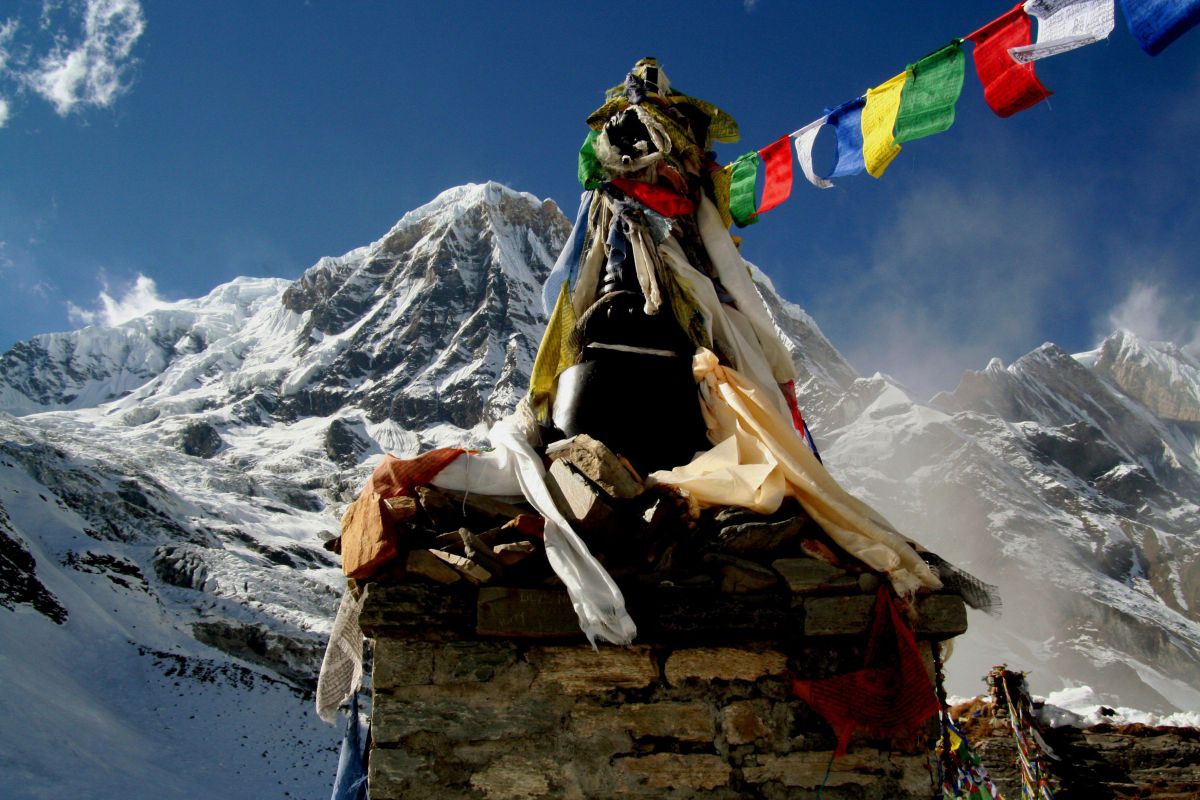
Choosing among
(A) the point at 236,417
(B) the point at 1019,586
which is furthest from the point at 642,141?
(A) the point at 236,417

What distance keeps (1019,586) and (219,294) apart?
146 m

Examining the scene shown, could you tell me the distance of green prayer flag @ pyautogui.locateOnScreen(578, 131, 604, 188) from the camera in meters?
5.11

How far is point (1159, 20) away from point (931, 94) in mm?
1543

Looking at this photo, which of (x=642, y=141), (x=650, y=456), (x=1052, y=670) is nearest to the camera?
(x=650, y=456)

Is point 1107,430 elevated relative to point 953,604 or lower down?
elevated

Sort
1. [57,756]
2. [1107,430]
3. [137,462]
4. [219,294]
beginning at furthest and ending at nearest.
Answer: [219,294] < [1107,430] < [137,462] < [57,756]

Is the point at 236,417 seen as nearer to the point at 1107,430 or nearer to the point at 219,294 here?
the point at 219,294

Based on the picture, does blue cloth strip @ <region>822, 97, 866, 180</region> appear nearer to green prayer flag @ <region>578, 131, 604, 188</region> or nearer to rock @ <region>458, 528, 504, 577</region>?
green prayer flag @ <region>578, 131, 604, 188</region>

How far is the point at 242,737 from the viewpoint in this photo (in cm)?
2555

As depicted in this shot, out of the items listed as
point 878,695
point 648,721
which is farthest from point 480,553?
point 878,695

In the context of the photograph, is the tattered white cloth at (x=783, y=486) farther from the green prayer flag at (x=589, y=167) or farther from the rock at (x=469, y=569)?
the green prayer flag at (x=589, y=167)

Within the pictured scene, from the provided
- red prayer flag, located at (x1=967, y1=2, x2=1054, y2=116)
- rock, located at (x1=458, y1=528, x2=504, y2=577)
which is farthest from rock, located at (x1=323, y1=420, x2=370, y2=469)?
rock, located at (x1=458, y1=528, x2=504, y2=577)

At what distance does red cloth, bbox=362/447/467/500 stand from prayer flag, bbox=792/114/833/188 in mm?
3730

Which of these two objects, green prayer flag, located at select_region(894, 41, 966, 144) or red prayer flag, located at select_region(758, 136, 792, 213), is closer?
green prayer flag, located at select_region(894, 41, 966, 144)
